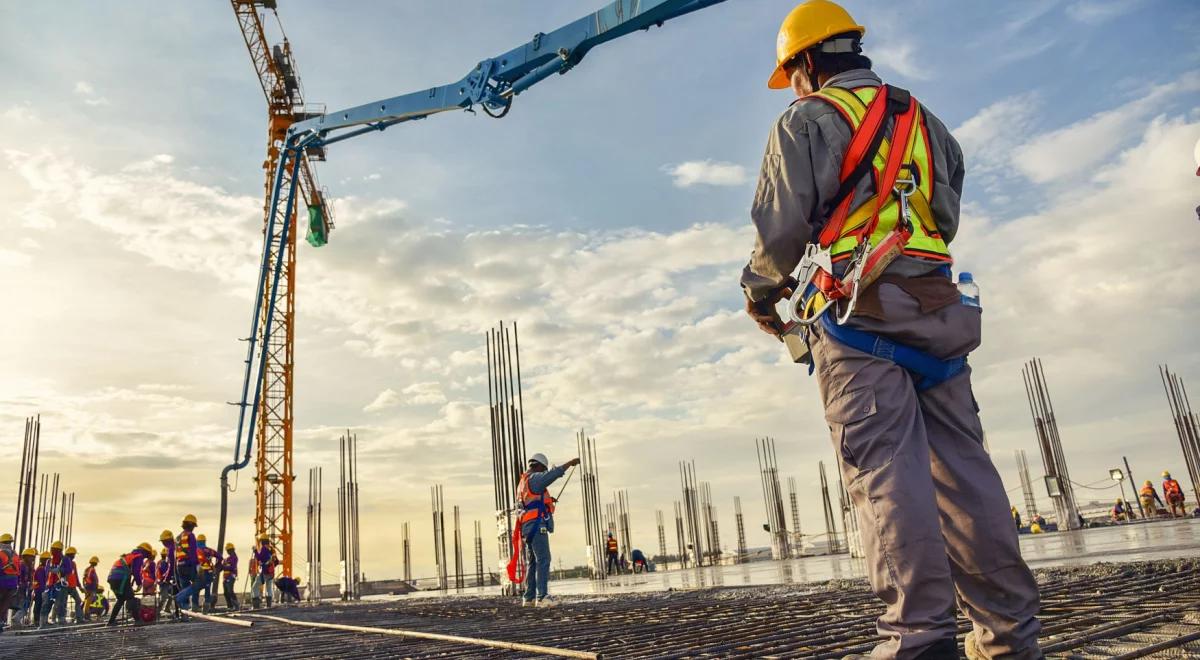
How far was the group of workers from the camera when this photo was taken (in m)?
12.2

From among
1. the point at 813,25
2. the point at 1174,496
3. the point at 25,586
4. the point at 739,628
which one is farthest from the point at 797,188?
the point at 1174,496

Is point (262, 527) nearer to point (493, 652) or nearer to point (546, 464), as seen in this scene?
point (546, 464)

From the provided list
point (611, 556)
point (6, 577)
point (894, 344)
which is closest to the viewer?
point (894, 344)

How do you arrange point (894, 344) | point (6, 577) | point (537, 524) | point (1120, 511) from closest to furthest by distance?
point (894, 344), point (537, 524), point (6, 577), point (1120, 511)

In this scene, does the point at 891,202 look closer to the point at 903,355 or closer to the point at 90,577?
the point at 903,355

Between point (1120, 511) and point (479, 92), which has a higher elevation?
point (479, 92)

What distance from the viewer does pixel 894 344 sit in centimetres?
205

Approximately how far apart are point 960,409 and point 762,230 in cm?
68

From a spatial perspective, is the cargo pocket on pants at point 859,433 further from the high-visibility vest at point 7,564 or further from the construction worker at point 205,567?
the construction worker at point 205,567

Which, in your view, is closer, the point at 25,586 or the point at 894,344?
the point at 894,344

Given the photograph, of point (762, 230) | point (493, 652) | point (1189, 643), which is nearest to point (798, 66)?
point (762, 230)

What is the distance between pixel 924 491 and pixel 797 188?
78cm

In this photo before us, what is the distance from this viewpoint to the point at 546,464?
8156 millimetres

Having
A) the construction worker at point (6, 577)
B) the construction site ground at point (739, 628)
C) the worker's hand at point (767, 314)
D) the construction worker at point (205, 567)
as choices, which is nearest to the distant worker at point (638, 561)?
the construction worker at point (205, 567)
